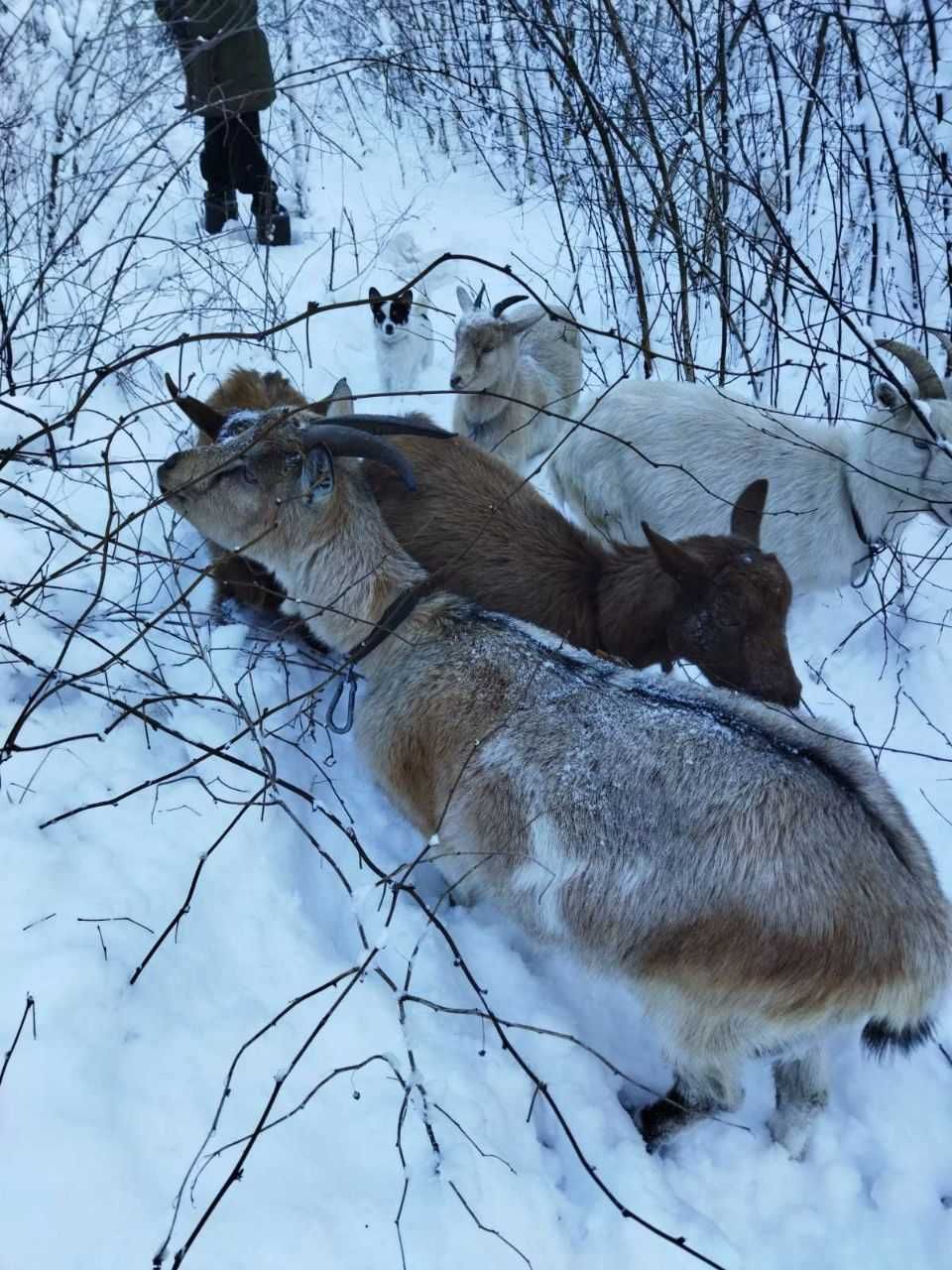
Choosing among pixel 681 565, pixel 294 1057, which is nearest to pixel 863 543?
pixel 681 565

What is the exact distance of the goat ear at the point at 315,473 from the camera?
10.7 feet

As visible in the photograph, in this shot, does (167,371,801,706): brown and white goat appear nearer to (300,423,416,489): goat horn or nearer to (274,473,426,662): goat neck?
(300,423,416,489): goat horn

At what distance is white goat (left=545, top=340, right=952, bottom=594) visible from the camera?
171 inches

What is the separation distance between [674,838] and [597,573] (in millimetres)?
1578

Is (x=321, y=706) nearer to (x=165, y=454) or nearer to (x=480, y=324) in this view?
(x=165, y=454)

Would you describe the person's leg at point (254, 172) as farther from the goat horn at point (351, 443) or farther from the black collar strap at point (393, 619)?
the black collar strap at point (393, 619)

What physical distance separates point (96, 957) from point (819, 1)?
7.21 meters

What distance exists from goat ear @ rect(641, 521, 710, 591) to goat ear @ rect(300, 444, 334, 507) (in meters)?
1.13

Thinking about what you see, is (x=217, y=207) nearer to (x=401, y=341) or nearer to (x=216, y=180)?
(x=216, y=180)

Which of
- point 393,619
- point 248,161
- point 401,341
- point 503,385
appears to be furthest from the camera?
point 248,161

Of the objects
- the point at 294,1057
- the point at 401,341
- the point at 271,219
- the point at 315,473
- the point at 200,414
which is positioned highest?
the point at 271,219

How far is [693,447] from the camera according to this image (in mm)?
4750

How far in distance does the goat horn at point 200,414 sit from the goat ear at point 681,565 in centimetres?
170

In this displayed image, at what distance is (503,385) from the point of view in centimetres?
598
